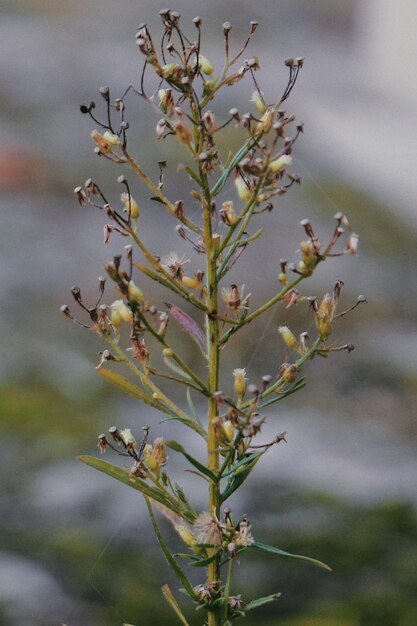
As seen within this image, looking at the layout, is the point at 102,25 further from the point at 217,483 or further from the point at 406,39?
the point at 217,483

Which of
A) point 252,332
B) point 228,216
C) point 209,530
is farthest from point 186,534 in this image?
point 252,332

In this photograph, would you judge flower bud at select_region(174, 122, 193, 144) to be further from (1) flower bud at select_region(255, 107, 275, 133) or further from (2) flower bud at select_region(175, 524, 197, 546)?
(2) flower bud at select_region(175, 524, 197, 546)

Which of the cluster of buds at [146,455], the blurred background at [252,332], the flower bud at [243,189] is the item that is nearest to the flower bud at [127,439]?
the cluster of buds at [146,455]

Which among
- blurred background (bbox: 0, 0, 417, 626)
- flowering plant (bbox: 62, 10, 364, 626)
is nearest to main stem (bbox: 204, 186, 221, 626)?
flowering plant (bbox: 62, 10, 364, 626)

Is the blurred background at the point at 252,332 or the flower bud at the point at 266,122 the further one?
the blurred background at the point at 252,332

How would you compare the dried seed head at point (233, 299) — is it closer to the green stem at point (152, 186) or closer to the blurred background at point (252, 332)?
the green stem at point (152, 186)

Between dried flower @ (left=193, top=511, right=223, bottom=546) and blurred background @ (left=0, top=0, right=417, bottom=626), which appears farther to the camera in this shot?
blurred background @ (left=0, top=0, right=417, bottom=626)

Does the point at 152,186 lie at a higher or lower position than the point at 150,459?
higher

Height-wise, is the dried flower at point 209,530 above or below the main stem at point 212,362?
below

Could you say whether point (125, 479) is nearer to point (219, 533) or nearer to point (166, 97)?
point (219, 533)
